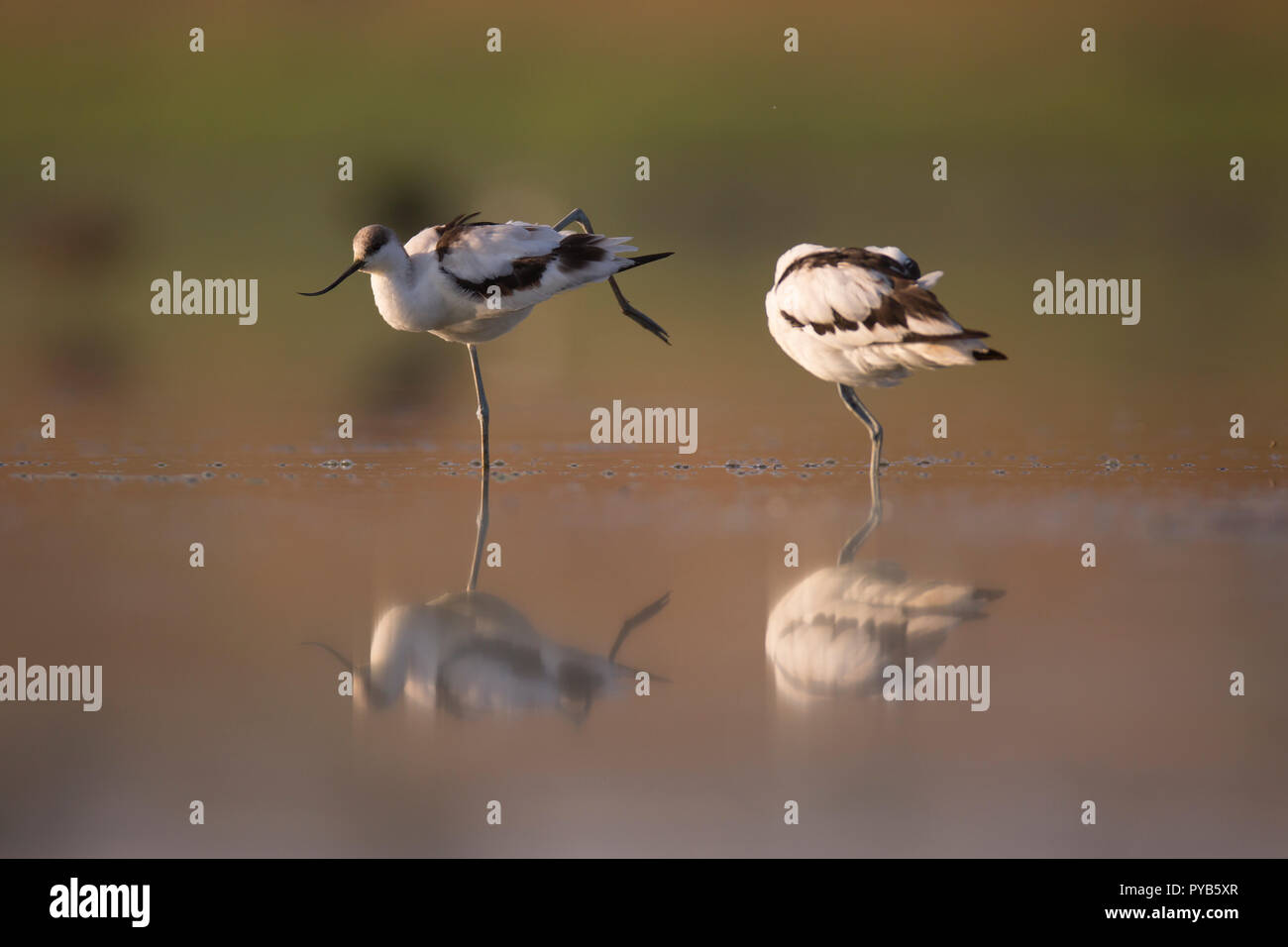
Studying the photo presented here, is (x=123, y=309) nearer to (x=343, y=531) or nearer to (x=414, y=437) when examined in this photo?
(x=414, y=437)

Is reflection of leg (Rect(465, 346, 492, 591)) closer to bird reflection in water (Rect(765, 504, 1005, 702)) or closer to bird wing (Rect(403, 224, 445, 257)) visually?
bird wing (Rect(403, 224, 445, 257))

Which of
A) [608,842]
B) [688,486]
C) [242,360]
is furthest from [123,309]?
[608,842]

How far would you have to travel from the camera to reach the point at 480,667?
5.24m

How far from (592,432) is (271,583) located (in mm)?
3748

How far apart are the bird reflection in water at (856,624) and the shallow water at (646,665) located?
0.02 meters

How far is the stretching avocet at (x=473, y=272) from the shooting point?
→ 341 inches

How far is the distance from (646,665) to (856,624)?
0.84m

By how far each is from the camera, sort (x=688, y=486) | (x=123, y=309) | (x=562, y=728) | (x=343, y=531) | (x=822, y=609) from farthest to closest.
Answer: (x=123, y=309), (x=688, y=486), (x=343, y=531), (x=822, y=609), (x=562, y=728)

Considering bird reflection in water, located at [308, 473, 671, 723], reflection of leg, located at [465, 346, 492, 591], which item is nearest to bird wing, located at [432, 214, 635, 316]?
reflection of leg, located at [465, 346, 492, 591]

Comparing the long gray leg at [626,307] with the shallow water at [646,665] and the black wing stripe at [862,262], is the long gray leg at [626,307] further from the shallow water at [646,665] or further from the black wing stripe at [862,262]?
the shallow water at [646,665]

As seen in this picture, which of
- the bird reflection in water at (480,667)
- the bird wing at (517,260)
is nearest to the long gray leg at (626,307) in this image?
the bird wing at (517,260)

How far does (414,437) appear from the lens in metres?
9.84

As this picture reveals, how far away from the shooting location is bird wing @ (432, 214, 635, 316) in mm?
8742

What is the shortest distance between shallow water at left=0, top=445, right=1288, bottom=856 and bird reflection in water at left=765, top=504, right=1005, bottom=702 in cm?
2
